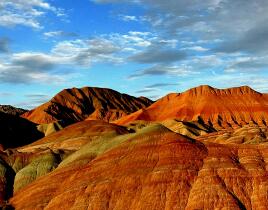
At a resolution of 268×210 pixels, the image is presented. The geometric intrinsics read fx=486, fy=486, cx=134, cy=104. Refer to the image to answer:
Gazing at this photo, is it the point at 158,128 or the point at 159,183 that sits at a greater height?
the point at 158,128

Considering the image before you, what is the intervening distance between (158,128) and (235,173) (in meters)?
28.2

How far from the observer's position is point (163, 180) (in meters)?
80.8

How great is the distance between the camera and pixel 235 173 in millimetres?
79000

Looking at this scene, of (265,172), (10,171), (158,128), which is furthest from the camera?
(10,171)

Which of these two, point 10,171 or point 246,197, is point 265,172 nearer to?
point 246,197

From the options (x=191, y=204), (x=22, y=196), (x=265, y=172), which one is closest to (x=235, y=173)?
(x=265, y=172)

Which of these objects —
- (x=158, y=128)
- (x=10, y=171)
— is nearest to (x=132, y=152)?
(x=158, y=128)

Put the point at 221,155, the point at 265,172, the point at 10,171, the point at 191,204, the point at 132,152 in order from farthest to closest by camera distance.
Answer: the point at 10,171, the point at 132,152, the point at 221,155, the point at 265,172, the point at 191,204

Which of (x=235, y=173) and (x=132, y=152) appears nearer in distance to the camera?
(x=235, y=173)

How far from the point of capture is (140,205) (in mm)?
77188

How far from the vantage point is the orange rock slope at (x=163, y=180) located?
75000mm

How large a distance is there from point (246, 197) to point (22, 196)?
44891mm

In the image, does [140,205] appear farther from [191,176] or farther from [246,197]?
[246,197]

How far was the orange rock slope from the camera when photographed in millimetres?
75000
